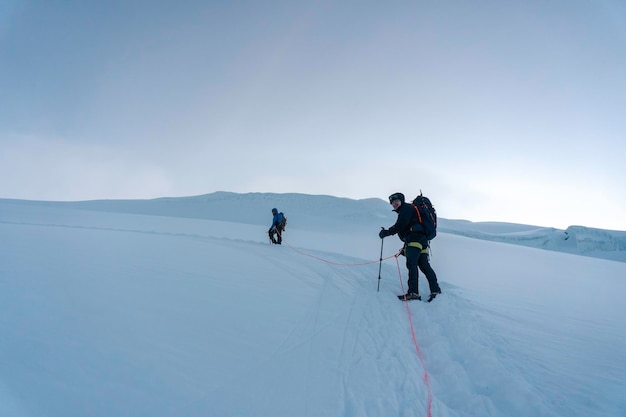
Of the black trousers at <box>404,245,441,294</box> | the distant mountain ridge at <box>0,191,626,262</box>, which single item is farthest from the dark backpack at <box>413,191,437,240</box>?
the distant mountain ridge at <box>0,191,626,262</box>

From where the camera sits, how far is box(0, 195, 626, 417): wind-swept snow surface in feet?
7.00

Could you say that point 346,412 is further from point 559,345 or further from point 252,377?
point 559,345

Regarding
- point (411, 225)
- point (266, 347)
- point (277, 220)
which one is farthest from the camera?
point (277, 220)

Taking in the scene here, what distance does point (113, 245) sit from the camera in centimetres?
705

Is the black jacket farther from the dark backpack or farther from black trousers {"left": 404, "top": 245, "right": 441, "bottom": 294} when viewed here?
black trousers {"left": 404, "top": 245, "right": 441, "bottom": 294}

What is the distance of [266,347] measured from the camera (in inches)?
124

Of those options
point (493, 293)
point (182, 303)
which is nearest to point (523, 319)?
point (493, 293)

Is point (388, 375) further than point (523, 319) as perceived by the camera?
No

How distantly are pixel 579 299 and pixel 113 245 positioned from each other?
1156 cm

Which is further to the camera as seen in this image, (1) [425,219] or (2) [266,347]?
(1) [425,219]

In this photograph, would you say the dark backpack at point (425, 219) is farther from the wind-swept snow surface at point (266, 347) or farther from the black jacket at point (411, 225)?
the wind-swept snow surface at point (266, 347)

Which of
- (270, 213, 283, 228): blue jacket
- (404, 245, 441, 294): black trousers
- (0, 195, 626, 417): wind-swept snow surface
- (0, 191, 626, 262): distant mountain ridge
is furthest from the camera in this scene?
(0, 191, 626, 262): distant mountain ridge

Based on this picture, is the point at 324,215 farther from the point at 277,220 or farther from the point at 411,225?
the point at 411,225

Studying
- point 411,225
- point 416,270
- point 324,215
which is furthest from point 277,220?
point 324,215
